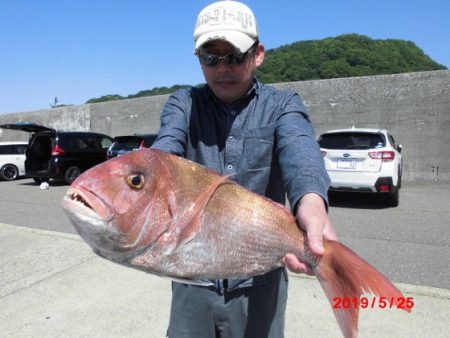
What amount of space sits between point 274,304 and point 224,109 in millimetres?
987

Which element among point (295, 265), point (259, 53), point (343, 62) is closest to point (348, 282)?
point (295, 265)

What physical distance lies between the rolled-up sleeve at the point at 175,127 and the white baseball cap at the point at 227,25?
0.34 metres

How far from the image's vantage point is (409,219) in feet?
26.9

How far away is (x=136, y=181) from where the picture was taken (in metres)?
1.30

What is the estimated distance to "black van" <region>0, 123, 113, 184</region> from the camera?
15.0 m

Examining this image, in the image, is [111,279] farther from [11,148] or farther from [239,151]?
[11,148]

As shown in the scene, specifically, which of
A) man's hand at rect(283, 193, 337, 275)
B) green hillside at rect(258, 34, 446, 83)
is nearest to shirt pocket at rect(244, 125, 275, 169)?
man's hand at rect(283, 193, 337, 275)

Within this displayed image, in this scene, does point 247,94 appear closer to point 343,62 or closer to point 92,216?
point 92,216

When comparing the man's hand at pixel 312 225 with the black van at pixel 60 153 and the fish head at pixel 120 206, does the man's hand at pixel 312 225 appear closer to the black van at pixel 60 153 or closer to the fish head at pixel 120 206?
the fish head at pixel 120 206

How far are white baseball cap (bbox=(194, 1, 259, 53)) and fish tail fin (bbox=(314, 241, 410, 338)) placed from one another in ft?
2.97

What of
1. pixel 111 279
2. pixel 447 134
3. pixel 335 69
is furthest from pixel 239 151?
pixel 335 69

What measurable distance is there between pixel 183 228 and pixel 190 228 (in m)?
0.02

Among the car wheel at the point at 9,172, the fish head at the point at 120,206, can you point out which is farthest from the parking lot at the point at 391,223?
the car wheel at the point at 9,172

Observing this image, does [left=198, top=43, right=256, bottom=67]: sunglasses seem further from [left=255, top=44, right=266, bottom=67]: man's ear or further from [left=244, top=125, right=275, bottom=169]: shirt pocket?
[left=244, top=125, right=275, bottom=169]: shirt pocket
